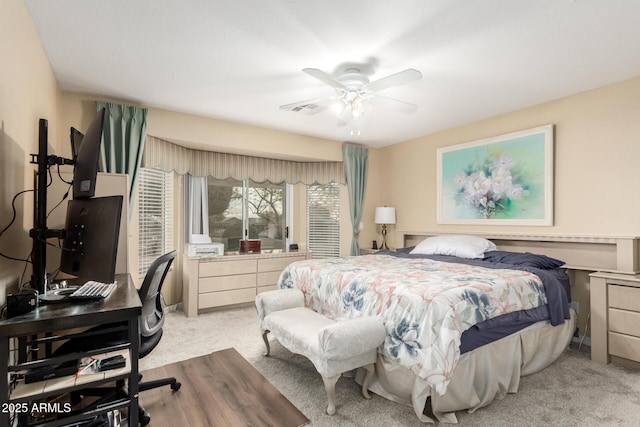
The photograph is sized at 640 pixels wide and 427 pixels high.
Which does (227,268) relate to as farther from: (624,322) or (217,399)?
(624,322)

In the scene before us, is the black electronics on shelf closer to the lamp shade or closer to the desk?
the desk

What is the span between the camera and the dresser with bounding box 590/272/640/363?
104 inches

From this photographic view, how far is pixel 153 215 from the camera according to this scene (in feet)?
14.0

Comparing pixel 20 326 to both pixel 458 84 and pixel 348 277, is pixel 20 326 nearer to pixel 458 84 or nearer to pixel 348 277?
pixel 348 277

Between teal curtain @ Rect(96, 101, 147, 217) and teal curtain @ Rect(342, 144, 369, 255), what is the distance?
9.65 feet

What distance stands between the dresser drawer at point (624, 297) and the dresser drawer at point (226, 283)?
12.7 feet

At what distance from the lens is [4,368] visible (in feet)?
4.17

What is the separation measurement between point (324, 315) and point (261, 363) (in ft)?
2.18

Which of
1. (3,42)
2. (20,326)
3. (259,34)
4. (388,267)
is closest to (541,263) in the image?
(388,267)

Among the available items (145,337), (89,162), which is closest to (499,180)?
(145,337)

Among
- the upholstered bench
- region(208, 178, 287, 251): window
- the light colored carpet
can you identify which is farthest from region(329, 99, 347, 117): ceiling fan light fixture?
region(208, 178, 287, 251): window

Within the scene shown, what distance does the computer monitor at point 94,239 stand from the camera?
150cm

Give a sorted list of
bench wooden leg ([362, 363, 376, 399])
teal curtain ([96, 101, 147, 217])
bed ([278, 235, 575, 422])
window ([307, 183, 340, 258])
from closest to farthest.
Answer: bed ([278, 235, 575, 422]), bench wooden leg ([362, 363, 376, 399]), teal curtain ([96, 101, 147, 217]), window ([307, 183, 340, 258])

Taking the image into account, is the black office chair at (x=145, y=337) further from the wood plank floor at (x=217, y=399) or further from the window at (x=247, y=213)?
the window at (x=247, y=213)
